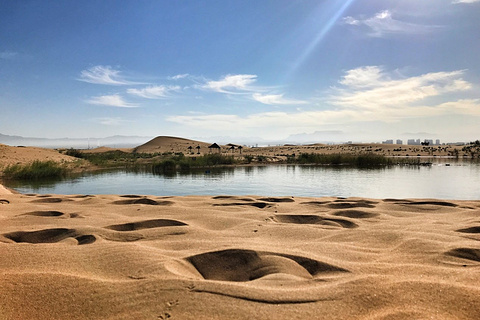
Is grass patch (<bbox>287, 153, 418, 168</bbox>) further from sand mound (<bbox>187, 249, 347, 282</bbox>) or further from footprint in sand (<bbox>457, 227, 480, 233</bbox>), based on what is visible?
sand mound (<bbox>187, 249, 347, 282</bbox>)

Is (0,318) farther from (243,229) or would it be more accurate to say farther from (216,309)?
(243,229)

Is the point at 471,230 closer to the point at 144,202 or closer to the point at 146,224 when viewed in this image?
the point at 146,224

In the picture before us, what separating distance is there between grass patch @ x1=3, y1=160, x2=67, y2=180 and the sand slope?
12.9 m

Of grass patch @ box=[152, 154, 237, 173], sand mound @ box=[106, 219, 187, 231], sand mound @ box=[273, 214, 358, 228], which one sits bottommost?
sand mound @ box=[273, 214, 358, 228]

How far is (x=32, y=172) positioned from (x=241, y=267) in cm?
1636

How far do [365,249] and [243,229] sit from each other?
4.36ft

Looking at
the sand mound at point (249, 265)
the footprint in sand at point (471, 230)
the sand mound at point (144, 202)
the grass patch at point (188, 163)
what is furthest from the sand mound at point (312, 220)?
the grass patch at point (188, 163)

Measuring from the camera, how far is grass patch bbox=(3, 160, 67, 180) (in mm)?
15266

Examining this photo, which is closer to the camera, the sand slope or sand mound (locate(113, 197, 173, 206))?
the sand slope

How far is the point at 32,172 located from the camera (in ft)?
51.2

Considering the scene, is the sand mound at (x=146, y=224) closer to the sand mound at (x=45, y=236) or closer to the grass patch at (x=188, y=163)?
the sand mound at (x=45, y=236)

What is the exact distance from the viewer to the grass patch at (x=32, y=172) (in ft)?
50.1

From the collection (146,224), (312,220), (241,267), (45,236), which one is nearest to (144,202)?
(146,224)

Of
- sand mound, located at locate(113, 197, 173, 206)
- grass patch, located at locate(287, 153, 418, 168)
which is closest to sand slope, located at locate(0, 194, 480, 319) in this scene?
sand mound, located at locate(113, 197, 173, 206)
